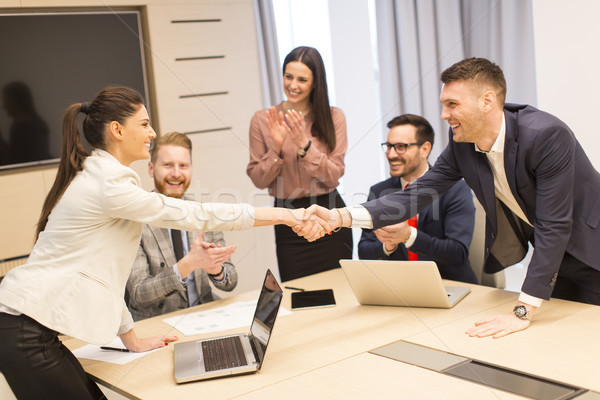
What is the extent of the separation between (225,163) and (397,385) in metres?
2.88

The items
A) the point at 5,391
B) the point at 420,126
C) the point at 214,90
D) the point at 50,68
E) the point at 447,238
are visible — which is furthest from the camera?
the point at 214,90

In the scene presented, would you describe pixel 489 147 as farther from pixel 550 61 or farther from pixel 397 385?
pixel 550 61

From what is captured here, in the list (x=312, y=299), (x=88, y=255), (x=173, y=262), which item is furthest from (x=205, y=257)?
(x=88, y=255)

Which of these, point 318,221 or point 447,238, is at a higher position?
point 318,221

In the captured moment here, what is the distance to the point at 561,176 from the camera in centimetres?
194

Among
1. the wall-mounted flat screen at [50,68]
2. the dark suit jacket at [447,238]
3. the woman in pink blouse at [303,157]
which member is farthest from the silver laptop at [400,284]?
the wall-mounted flat screen at [50,68]

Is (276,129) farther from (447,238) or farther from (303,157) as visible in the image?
(447,238)

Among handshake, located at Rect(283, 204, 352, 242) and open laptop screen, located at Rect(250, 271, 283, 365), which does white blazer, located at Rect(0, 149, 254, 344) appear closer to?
open laptop screen, located at Rect(250, 271, 283, 365)

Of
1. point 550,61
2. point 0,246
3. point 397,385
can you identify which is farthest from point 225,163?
point 397,385

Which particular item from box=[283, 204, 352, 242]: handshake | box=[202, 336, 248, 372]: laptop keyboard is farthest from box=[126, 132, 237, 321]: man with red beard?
box=[202, 336, 248, 372]: laptop keyboard

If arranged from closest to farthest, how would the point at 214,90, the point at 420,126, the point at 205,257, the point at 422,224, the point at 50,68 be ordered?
the point at 205,257, the point at 422,224, the point at 420,126, the point at 50,68, the point at 214,90

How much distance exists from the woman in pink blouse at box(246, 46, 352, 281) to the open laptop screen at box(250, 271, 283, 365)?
3.55 ft

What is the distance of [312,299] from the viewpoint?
2.38 m

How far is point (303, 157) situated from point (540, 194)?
1279 millimetres
